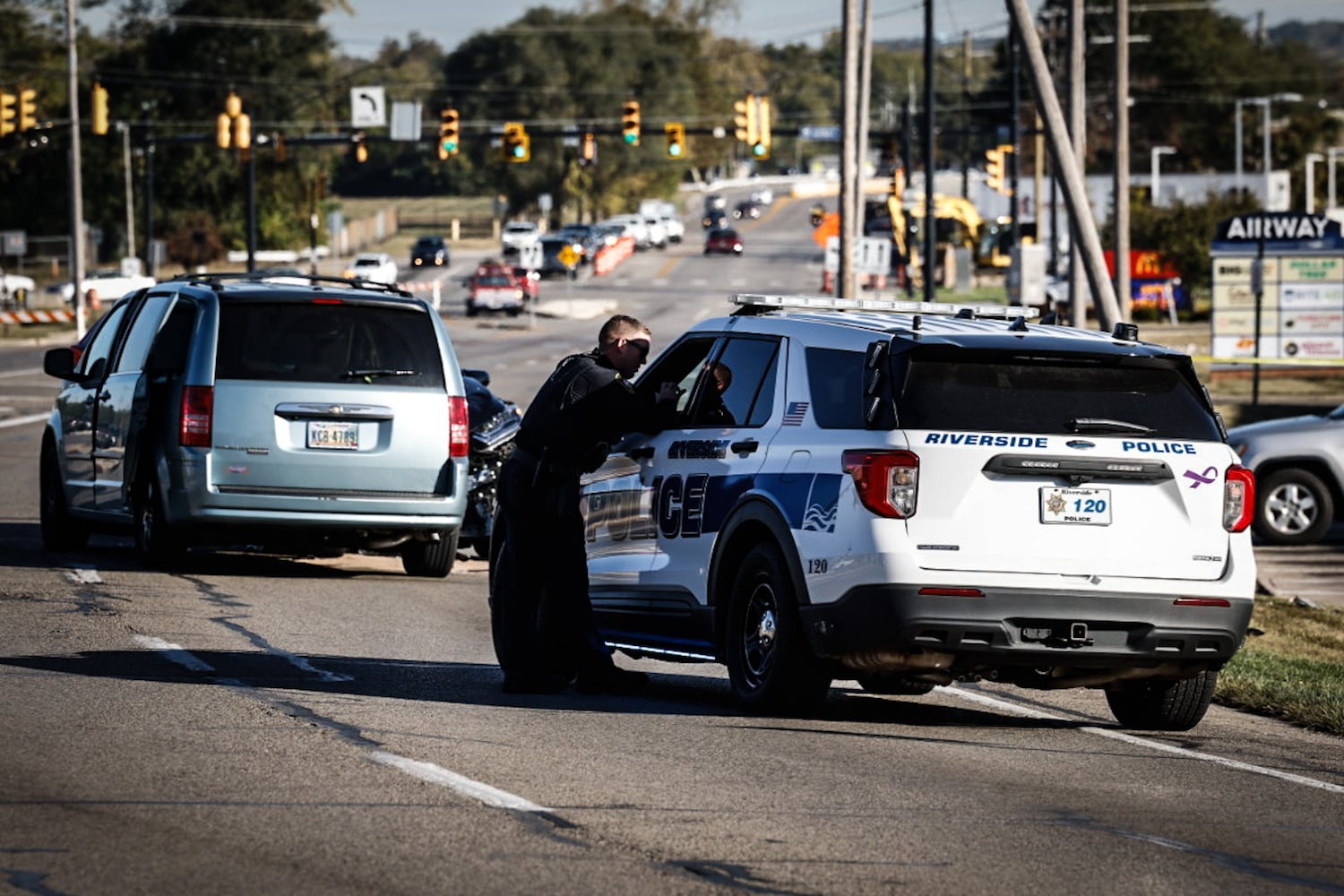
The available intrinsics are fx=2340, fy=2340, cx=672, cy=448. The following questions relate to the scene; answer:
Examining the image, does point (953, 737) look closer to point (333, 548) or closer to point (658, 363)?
point (658, 363)

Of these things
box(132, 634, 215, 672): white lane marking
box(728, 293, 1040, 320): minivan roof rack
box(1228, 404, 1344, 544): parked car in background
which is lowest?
box(1228, 404, 1344, 544): parked car in background

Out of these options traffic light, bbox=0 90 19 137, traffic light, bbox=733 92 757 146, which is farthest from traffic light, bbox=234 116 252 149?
traffic light, bbox=733 92 757 146

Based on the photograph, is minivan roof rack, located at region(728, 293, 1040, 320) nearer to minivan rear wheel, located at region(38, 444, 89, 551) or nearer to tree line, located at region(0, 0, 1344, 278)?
minivan rear wheel, located at region(38, 444, 89, 551)

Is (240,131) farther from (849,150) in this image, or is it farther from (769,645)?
(769,645)

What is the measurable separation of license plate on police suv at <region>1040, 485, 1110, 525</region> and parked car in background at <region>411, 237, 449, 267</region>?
339 ft

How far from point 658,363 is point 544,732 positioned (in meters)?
2.71

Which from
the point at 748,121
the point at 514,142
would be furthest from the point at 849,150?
the point at 514,142

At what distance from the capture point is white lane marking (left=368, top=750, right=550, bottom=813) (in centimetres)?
770

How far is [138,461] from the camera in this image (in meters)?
15.8

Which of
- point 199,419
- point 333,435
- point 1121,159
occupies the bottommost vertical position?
point 333,435

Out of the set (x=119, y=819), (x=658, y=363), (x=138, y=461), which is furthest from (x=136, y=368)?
(x=119, y=819)

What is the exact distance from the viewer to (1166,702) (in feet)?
34.5

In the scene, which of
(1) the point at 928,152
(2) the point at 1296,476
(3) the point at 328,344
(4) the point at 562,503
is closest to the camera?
(4) the point at 562,503

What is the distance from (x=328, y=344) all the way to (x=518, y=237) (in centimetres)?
9774
